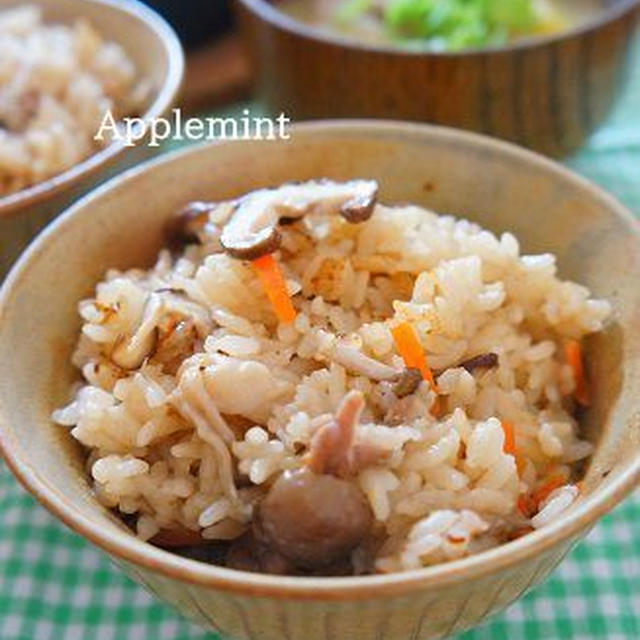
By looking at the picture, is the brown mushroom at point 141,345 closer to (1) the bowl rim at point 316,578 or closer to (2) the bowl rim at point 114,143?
(1) the bowl rim at point 316,578

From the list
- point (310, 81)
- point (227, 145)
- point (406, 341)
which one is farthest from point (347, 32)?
point (406, 341)

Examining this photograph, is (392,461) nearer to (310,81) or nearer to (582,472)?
(582,472)

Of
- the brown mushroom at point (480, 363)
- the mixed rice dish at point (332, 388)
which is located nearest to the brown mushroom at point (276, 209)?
the mixed rice dish at point (332, 388)

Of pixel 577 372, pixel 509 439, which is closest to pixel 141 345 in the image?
pixel 509 439

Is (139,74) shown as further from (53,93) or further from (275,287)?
(275,287)

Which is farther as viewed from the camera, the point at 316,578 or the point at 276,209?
the point at 276,209

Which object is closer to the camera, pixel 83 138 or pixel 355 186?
pixel 355 186
